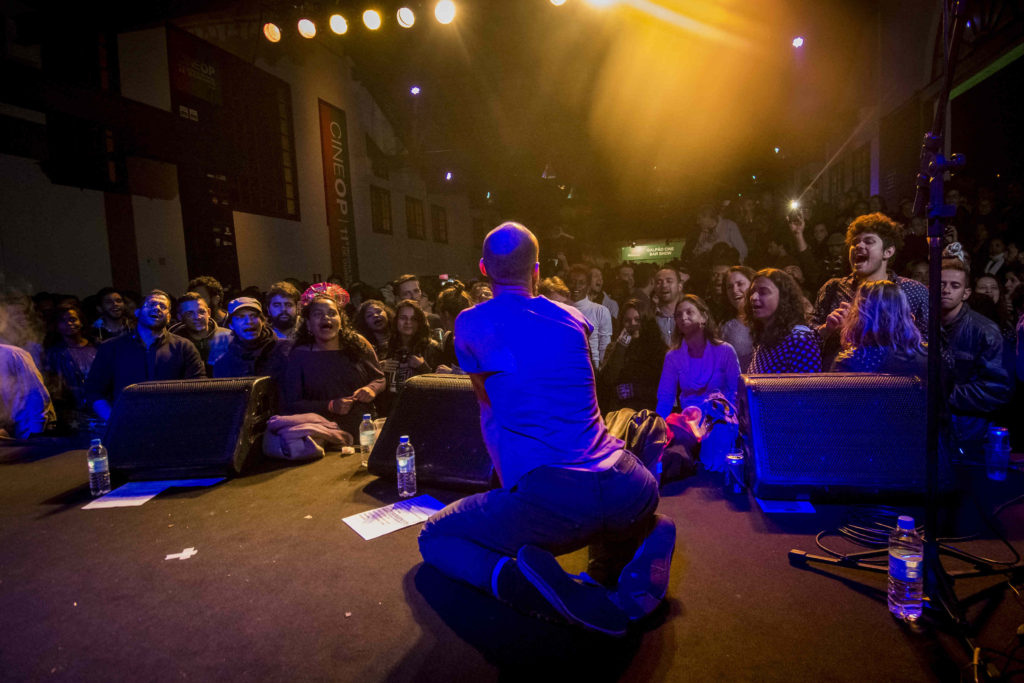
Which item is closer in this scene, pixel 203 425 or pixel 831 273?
pixel 203 425

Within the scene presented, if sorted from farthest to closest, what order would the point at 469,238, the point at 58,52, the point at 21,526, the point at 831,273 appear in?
the point at 469,238 < the point at 58,52 < the point at 831,273 < the point at 21,526

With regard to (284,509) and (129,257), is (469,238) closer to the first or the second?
(129,257)

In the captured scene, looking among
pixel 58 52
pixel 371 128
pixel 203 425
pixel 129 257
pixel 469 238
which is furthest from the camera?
pixel 469 238

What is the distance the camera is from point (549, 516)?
71.4 inches

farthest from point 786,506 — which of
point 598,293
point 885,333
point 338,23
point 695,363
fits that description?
point 338,23

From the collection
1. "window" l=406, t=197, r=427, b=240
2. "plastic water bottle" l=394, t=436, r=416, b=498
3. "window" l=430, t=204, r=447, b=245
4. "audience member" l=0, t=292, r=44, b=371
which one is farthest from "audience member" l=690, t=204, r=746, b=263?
"window" l=430, t=204, r=447, b=245

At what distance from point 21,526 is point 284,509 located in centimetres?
131

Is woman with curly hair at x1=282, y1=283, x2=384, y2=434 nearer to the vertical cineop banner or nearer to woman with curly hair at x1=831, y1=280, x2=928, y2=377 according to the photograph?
woman with curly hair at x1=831, y1=280, x2=928, y2=377

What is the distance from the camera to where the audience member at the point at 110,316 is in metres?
5.66

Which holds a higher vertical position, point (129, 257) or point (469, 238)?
point (469, 238)

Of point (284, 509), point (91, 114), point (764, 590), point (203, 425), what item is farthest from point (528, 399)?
point (91, 114)

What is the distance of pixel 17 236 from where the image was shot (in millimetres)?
6887

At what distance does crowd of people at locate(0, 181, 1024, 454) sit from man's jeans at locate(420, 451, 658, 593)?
72.3 inches

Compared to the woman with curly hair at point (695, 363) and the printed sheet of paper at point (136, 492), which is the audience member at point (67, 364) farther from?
the woman with curly hair at point (695, 363)
